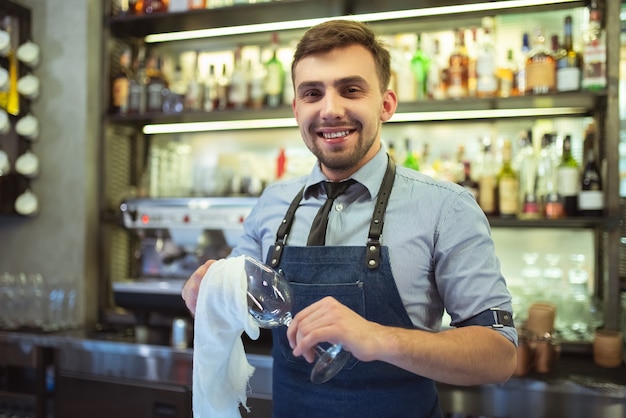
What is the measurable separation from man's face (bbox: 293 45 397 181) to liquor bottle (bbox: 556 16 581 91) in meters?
1.38

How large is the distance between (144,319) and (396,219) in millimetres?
1893

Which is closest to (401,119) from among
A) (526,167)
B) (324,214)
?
(526,167)

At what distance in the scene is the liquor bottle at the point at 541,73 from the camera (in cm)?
240

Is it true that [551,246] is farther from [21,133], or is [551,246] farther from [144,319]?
[21,133]

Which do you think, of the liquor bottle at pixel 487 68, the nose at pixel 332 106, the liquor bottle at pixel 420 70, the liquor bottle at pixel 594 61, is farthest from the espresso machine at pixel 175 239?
the liquor bottle at pixel 594 61

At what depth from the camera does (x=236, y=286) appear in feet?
3.64

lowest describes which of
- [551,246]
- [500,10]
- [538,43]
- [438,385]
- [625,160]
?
[438,385]

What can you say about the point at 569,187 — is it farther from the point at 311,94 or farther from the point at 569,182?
the point at 311,94

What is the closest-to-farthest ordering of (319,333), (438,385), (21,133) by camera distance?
(319,333) → (438,385) → (21,133)

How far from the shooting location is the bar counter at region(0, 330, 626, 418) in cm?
193

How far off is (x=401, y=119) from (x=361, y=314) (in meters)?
1.72

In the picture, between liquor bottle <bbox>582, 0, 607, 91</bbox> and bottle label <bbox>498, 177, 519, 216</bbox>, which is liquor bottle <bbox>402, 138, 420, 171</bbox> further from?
liquor bottle <bbox>582, 0, 607, 91</bbox>

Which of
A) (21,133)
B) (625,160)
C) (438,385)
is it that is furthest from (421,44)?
(21,133)

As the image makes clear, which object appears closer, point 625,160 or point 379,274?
point 379,274
